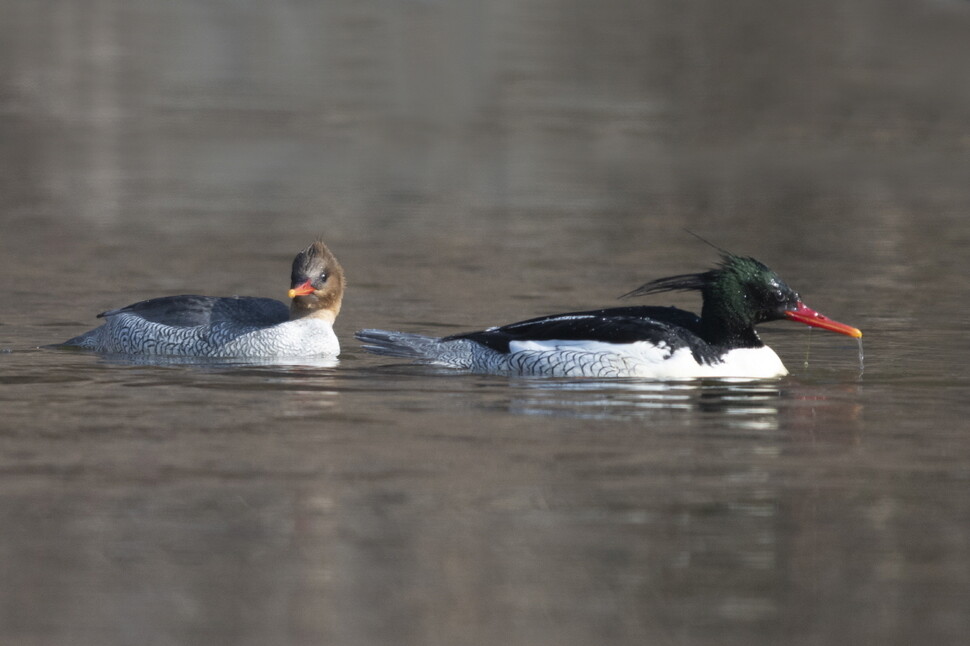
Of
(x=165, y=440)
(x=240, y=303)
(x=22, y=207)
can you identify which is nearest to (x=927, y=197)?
(x=22, y=207)

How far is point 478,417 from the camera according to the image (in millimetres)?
10781

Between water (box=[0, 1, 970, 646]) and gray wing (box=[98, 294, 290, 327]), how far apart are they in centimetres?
60

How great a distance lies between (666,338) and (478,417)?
2.13 m

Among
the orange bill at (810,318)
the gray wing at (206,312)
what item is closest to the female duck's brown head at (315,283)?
the gray wing at (206,312)

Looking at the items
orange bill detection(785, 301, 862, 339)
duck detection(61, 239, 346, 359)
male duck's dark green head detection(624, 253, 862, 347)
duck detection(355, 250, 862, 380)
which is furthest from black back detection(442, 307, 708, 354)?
duck detection(61, 239, 346, 359)

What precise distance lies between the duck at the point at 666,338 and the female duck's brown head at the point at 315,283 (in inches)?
56.1

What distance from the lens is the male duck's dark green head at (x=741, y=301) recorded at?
12531mm

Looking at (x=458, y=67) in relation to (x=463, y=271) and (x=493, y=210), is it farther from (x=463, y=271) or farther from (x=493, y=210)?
(x=463, y=271)

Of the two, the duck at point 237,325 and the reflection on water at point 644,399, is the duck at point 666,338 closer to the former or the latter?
the reflection on water at point 644,399

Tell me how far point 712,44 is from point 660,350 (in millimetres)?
39633

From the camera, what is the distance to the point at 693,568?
732cm

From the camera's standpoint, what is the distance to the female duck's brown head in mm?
13750

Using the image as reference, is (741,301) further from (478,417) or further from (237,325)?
(237,325)

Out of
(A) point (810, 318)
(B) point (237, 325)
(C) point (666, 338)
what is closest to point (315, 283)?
(B) point (237, 325)
